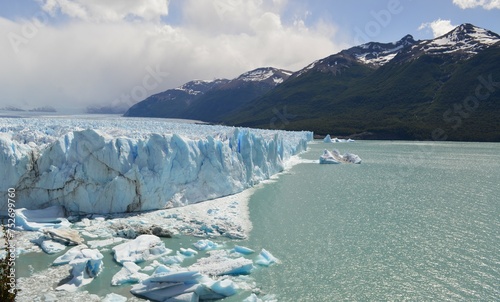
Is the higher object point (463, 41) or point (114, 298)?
point (463, 41)

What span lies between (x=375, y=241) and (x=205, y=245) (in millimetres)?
6261

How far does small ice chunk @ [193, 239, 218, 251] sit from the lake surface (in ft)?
4.60

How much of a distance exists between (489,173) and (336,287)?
2603 cm

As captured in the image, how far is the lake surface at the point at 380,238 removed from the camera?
31.2ft

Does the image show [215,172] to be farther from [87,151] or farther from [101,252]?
[101,252]

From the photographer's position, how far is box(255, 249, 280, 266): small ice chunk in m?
10.8

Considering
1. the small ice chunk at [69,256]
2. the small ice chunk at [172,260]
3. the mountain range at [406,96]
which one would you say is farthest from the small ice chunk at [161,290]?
the mountain range at [406,96]

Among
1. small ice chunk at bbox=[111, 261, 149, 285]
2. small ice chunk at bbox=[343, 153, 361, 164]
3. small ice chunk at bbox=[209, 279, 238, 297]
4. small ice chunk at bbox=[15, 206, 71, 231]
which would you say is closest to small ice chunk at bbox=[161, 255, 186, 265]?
small ice chunk at bbox=[111, 261, 149, 285]

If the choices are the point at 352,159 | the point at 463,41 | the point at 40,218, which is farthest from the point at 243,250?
the point at 463,41

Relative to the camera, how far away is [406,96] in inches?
3755

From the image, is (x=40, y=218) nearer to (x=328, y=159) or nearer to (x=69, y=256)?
(x=69, y=256)

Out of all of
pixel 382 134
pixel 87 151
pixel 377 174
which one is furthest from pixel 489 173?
pixel 382 134

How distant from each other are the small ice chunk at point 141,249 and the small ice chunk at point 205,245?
3.18 ft

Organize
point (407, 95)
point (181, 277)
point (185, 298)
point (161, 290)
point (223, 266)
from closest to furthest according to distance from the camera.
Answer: point (185, 298) < point (161, 290) < point (181, 277) < point (223, 266) < point (407, 95)
